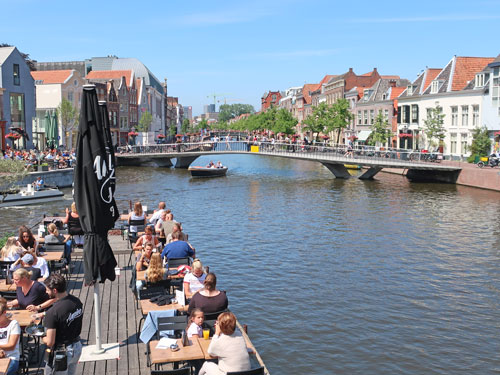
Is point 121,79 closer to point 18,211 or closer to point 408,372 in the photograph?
point 18,211

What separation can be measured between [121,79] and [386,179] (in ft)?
182

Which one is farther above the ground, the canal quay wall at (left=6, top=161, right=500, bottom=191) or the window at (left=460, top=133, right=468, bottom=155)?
the window at (left=460, top=133, right=468, bottom=155)

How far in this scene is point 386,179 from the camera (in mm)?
48344

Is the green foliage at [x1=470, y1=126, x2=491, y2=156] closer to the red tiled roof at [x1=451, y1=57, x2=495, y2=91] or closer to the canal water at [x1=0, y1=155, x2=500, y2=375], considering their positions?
the red tiled roof at [x1=451, y1=57, x2=495, y2=91]

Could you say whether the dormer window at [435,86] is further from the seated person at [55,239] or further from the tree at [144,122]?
the tree at [144,122]

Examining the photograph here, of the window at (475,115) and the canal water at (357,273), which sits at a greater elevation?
the window at (475,115)

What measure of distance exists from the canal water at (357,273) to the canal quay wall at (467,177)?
6.56 feet

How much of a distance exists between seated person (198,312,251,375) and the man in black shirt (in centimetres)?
202

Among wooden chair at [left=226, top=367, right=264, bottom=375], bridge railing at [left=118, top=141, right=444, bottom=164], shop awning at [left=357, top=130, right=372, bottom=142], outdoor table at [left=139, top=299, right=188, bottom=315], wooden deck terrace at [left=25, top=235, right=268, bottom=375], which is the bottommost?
wooden deck terrace at [left=25, top=235, right=268, bottom=375]

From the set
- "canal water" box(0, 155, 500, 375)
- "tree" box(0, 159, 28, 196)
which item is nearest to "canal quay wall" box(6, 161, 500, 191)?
"canal water" box(0, 155, 500, 375)

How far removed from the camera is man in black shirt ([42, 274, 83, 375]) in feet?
24.5

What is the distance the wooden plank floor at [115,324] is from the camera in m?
8.45

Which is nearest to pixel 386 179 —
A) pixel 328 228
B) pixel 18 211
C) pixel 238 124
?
pixel 328 228

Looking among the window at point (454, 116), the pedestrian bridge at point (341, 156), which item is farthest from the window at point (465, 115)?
the pedestrian bridge at point (341, 156)
